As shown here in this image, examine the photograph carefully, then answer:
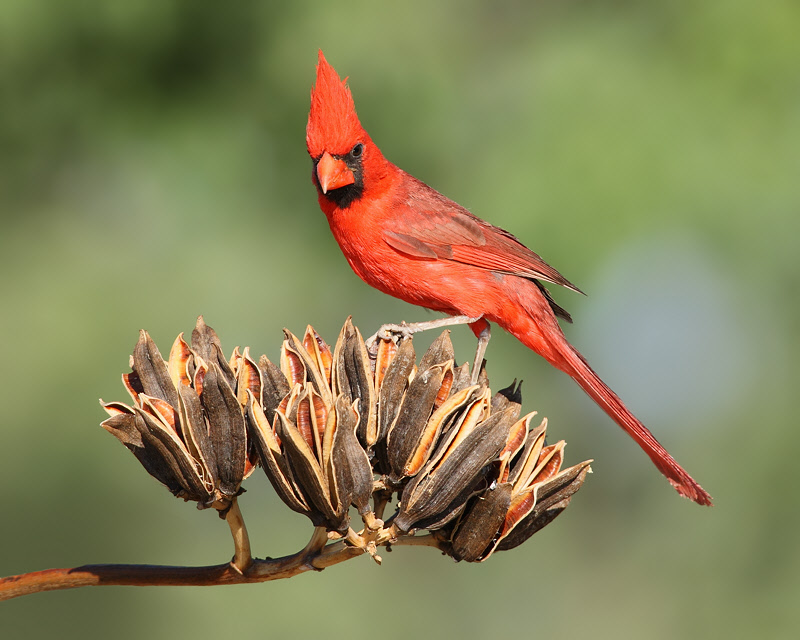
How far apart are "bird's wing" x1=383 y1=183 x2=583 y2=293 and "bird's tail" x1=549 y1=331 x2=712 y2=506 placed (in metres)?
0.20

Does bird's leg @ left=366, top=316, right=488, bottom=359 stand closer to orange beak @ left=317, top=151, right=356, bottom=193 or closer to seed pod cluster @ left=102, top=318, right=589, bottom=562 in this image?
seed pod cluster @ left=102, top=318, right=589, bottom=562

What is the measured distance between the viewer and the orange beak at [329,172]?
194cm

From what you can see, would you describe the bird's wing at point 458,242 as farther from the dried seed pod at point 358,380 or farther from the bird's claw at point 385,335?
the dried seed pod at point 358,380

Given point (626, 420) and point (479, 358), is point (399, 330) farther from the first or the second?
point (626, 420)

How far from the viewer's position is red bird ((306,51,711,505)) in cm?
218

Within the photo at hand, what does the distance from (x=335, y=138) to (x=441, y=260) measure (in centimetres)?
49

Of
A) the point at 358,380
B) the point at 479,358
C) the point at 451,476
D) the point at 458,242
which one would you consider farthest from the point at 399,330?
the point at 458,242

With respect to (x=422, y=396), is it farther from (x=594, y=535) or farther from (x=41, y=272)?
(x=594, y=535)

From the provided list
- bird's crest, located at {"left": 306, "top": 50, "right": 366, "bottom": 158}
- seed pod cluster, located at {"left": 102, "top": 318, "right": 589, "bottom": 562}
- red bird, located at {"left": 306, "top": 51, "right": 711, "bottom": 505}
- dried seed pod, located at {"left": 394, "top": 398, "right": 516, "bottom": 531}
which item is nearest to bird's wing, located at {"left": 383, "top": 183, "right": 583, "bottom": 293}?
red bird, located at {"left": 306, "top": 51, "right": 711, "bottom": 505}

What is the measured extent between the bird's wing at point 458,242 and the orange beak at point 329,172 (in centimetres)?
26

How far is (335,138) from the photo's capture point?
190 cm

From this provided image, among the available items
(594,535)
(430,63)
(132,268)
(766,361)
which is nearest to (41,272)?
(132,268)

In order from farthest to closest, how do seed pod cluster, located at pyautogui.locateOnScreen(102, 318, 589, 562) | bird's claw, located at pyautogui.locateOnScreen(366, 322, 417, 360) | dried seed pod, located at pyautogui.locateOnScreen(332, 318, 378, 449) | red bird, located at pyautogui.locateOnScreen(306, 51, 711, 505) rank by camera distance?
red bird, located at pyautogui.locateOnScreen(306, 51, 711, 505)
bird's claw, located at pyautogui.locateOnScreen(366, 322, 417, 360)
dried seed pod, located at pyautogui.locateOnScreen(332, 318, 378, 449)
seed pod cluster, located at pyautogui.locateOnScreen(102, 318, 589, 562)

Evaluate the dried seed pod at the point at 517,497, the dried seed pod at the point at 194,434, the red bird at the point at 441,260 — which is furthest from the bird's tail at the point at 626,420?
the dried seed pod at the point at 194,434
